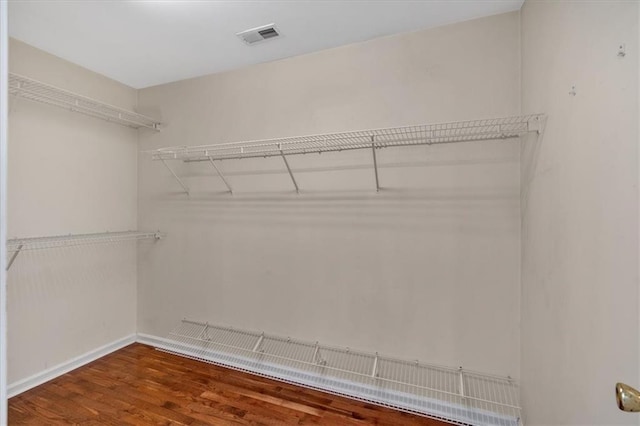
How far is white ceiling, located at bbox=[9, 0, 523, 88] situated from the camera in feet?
5.32

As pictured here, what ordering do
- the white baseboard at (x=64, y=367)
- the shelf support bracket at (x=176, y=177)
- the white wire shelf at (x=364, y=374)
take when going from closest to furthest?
the white wire shelf at (x=364, y=374) → the white baseboard at (x=64, y=367) → the shelf support bracket at (x=176, y=177)

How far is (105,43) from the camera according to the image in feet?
6.56

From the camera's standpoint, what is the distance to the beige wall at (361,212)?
1.69 metres

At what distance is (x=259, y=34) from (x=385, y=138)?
107cm

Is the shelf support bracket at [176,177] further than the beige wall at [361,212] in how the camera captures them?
Yes

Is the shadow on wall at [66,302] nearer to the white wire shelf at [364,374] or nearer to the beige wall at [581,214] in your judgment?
the white wire shelf at [364,374]

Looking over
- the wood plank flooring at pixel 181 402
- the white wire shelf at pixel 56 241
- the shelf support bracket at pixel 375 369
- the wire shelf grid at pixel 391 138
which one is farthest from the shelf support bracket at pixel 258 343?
the wire shelf grid at pixel 391 138

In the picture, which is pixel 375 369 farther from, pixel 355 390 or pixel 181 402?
pixel 181 402

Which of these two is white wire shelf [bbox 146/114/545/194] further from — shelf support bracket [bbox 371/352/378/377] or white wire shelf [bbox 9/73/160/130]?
shelf support bracket [bbox 371/352/378/377]

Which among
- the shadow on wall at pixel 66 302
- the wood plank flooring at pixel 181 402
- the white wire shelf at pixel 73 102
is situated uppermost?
the white wire shelf at pixel 73 102

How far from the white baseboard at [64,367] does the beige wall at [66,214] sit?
0.12 ft

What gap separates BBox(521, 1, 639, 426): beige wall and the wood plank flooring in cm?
91

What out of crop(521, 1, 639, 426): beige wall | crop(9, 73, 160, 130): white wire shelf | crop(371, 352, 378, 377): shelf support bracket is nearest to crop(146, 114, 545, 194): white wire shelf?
crop(521, 1, 639, 426): beige wall

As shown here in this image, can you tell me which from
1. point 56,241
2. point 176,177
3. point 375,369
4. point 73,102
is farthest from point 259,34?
point 375,369
